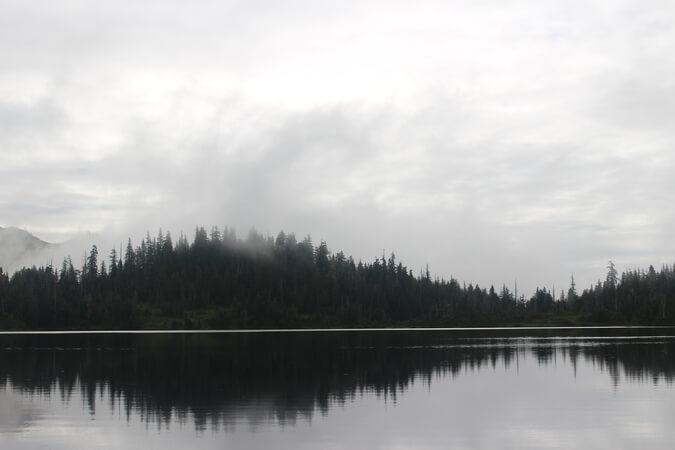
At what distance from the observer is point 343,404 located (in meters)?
61.0

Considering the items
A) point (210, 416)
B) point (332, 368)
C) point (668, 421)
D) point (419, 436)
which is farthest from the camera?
point (332, 368)

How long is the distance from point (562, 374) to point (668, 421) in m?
33.9

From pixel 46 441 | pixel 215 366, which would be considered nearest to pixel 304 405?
pixel 46 441

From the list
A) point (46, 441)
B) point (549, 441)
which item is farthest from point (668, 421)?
point (46, 441)

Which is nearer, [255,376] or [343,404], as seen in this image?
[343,404]

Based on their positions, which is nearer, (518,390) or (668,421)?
(668,421)

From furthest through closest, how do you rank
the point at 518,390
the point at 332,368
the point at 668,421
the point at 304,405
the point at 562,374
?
the point at 332,368
the point at 562,374
the point at 518,390
the point at 304,405
the point at 668,421

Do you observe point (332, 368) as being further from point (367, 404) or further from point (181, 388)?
point (367, 404)

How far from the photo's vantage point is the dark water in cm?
4591

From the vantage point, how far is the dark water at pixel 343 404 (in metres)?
45.9

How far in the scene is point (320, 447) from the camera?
141ft

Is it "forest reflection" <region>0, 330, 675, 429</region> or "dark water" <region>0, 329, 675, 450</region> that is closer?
"dark water" <region>0, 329, 675, 450</region>

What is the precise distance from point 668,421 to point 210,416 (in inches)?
1228

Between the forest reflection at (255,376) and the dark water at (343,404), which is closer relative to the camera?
the dark water at (343,404)
